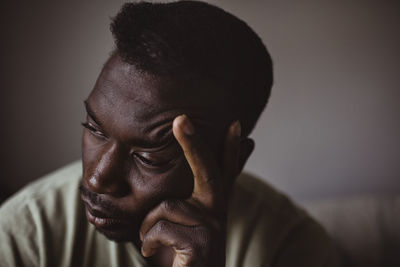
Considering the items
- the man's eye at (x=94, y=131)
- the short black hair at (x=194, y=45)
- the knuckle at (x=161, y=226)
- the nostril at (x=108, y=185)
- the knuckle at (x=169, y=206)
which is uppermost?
the short black hair at (x=194, y=45)

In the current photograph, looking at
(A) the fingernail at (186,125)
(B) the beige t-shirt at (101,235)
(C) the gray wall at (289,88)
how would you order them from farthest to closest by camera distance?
(C) the gray wall at (289,88), (B) the beige t-shirt at (101,235), (A) the fingernail at (186,125)

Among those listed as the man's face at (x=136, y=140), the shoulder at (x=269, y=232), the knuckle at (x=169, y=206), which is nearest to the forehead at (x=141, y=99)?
the man's face at (x=136, y=140)

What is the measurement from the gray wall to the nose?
0.83m

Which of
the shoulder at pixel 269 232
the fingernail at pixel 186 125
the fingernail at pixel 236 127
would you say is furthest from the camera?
the shoulder at pixel 269 232

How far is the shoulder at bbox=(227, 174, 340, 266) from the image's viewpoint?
3.79 ft

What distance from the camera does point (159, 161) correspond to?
850 millimetres

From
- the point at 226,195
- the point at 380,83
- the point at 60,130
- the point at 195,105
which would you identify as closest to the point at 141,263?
the point at 226,195

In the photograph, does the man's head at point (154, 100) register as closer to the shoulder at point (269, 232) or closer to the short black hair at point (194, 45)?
the short black hair at point (194, 45)

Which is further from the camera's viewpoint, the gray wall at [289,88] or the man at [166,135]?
the gray wall at [289,88]

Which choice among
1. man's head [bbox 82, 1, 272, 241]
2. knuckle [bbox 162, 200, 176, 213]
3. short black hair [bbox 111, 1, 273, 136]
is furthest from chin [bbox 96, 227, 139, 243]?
short black hair [bbox 111, 1, 273, 136]

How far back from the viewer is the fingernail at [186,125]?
0.77m

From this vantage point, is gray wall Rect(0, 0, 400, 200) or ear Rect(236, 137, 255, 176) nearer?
ear Rect(236, 137, 255, 176)

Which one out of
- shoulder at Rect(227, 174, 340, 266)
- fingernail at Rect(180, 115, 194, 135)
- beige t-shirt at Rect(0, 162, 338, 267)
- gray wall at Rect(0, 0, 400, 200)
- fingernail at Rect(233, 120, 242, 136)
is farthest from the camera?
gray wall at Rect(0, 0, 400, 200)

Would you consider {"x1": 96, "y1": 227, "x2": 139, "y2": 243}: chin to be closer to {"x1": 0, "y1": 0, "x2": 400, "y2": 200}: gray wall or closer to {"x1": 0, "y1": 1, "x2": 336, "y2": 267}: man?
{"x1": 0, "y1": 1, "x2": 336, "y2": 267}: man
